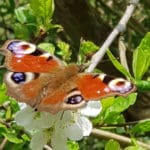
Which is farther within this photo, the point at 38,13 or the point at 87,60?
the point at 38,13

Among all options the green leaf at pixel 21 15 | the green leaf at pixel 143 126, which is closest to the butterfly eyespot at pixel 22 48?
the green leaf at pixel 143 126

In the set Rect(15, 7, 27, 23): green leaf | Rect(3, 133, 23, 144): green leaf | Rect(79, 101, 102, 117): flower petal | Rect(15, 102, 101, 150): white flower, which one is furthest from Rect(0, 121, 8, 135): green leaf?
Rect(15, 7, 27, 23): green leaf

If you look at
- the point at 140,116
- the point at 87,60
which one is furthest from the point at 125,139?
the point at 140,116

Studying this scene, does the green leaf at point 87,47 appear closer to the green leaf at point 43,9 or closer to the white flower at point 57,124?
the green leaf at point 43,9

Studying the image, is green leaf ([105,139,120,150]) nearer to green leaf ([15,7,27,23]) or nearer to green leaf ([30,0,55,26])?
green leaf ([30,0,55,26])

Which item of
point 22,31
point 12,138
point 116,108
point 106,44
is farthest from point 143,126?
point 22,31

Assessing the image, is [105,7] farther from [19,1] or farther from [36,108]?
[36,108]

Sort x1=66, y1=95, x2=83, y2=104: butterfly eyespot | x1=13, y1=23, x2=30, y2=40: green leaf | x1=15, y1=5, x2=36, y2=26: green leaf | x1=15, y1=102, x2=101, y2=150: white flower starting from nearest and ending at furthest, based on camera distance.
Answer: x1=66, y1=95, x2=83, y2=104: butterfly eyespot → x1=15, y1=102, x2=101, y2=150: white flower → x1=15, y1=5, x2=36, y2=26: green leaf → x1=13, y1=23, x2=30, y2=40: green leaf
